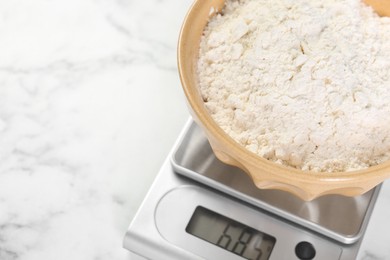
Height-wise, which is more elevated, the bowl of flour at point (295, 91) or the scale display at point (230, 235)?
the bowl of flour at point (295, 91)

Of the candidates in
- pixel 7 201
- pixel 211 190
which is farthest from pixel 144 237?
pixel 7 201

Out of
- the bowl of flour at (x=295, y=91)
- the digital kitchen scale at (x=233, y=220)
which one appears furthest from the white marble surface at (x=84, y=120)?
the bowl of flour at (x=295, y=91)

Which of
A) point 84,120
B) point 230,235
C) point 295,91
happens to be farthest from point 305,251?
point 84,120

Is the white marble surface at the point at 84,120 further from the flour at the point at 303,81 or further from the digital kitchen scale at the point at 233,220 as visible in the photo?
the flour at the point at 303,81

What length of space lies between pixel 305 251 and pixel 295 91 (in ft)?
0.65

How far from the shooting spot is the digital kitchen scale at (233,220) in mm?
696

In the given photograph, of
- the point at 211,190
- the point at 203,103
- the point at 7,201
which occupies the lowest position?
the point at 7,201

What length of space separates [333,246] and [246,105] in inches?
8.1

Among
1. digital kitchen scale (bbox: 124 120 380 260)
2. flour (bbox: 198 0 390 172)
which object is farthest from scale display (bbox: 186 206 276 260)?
flour (bbox: 198 0 390 172)

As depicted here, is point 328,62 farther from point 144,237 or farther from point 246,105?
point 144,237

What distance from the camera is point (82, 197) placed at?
782mm

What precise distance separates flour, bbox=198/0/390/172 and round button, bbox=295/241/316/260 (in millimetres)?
135

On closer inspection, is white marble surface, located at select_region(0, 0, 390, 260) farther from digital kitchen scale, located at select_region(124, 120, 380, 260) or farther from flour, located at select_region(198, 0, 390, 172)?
flour, located at select_region(198, 0, 390, 172)

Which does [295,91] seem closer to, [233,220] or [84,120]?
[233,220]
